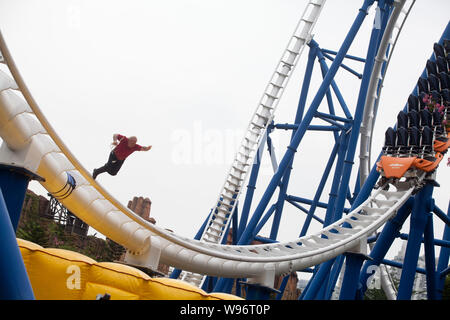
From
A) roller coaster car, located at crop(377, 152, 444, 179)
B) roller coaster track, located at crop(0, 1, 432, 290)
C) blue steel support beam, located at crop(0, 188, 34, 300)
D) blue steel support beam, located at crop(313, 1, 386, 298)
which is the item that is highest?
blue steel support beam, located at crop(313, 1, 386, 298)

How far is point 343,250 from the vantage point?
6.42 metres

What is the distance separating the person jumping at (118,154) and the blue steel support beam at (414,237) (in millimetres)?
3652

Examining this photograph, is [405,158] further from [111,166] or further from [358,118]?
[111,166]

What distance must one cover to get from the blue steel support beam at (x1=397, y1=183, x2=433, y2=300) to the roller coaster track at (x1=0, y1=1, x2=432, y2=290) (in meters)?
0.26

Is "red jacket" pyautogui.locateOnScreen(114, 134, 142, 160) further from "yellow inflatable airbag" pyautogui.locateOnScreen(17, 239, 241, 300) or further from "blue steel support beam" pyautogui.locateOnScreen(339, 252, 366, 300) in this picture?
"blue steel support beam" pyautogui.locateOnScreen(339, 252, 366, 300)

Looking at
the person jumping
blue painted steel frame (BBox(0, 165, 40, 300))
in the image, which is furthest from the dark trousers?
blue painted steel frame (BBox(0, 165, 40, 300))

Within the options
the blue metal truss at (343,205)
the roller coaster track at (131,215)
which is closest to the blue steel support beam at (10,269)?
the roller coaster track at (131,215)

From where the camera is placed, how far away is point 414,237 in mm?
6793

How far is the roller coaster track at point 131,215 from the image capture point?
3439mm

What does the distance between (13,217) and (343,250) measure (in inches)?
163

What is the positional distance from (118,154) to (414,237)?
12.8 ft

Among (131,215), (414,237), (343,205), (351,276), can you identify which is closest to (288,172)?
(343,205)

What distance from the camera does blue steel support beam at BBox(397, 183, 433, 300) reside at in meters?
6.65
